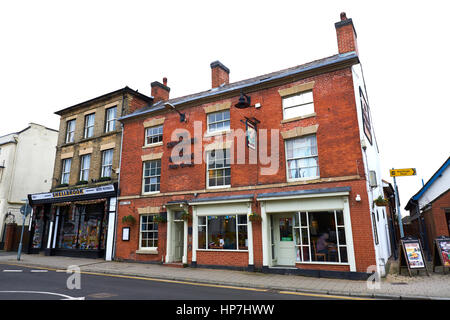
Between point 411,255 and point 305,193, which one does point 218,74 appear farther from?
point 411,255

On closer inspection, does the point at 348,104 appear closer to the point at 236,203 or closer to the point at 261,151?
the point at 261,151

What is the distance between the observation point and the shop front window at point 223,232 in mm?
14031

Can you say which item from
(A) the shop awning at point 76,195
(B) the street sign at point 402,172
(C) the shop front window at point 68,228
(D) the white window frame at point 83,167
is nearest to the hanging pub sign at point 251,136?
(B) the street sign at point 402,172

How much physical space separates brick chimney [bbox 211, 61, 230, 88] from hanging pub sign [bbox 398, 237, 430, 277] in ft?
43.9

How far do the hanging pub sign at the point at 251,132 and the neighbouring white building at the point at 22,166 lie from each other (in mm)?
24938

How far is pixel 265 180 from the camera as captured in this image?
45.5 feet

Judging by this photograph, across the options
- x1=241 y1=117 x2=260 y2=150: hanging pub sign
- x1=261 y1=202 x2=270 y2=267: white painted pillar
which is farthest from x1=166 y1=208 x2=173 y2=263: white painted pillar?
x1=241 y1=117 x2=260 y2=150: hanging pub sign

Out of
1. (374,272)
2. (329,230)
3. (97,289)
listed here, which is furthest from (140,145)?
(374,272)

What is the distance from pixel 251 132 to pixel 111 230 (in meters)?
11.0

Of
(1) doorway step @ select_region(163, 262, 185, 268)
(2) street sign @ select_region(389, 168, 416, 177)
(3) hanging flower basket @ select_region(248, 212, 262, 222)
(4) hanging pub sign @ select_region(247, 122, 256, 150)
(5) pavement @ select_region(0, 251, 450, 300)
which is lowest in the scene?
(5) pavement @ select_region(0, 251, 450, 300)

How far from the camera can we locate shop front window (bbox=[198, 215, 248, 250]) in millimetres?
14031

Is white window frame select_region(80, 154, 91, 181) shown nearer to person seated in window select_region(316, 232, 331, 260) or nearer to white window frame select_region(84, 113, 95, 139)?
white window frame select_region(84, 113, 95, 139)

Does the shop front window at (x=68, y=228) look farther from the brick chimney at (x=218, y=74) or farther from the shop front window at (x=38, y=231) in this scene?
the brick chimney at (x=218, y=74)

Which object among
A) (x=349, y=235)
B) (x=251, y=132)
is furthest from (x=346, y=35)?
(x=349, y=235)
